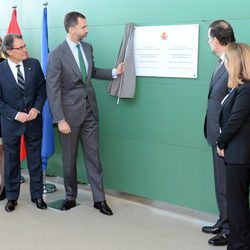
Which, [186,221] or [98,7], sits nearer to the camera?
[186,221]

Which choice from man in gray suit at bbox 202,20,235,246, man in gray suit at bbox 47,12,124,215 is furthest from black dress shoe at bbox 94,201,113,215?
man in gray suit at bbox 202,20,235,246

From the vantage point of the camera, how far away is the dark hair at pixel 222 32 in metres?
2.94

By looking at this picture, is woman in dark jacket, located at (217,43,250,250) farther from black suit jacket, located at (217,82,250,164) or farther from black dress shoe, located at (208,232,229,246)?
black dress shoe, located at (208,232,229,246)

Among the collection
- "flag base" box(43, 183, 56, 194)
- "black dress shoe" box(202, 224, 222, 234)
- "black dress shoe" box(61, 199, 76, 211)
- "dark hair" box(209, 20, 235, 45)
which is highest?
"dark hair" box(209, 20, 235, 45)

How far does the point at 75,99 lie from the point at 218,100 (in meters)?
1.30

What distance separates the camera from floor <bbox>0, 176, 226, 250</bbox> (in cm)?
312

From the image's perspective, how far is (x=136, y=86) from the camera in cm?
389

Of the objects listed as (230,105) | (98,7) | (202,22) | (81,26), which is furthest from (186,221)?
(98,7)

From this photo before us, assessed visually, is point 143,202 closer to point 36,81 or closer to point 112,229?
point 112,229

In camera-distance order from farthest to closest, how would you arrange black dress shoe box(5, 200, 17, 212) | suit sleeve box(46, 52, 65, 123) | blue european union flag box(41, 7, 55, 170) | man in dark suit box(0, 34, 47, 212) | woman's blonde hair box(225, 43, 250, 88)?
blue european union flag box(41, 7, 55, 170) → black dress shoe box(5, 200, 17, 212) → man in dark suit box(0, 34, 47, 212) → suit sleeve box(46, 52, 65, 123) → woman's blonde hair box(225, 43, 250, 88)

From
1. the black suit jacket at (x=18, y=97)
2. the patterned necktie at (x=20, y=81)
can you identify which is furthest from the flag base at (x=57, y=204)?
the patterned necktie at (x=20, y=81)

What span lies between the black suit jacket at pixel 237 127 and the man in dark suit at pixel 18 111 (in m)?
1.82

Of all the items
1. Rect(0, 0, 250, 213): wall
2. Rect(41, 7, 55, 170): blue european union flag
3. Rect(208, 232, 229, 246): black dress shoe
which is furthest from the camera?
Rect(41, 7, 55, 170): blue european union flag

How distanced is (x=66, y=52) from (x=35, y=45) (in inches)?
46.8
